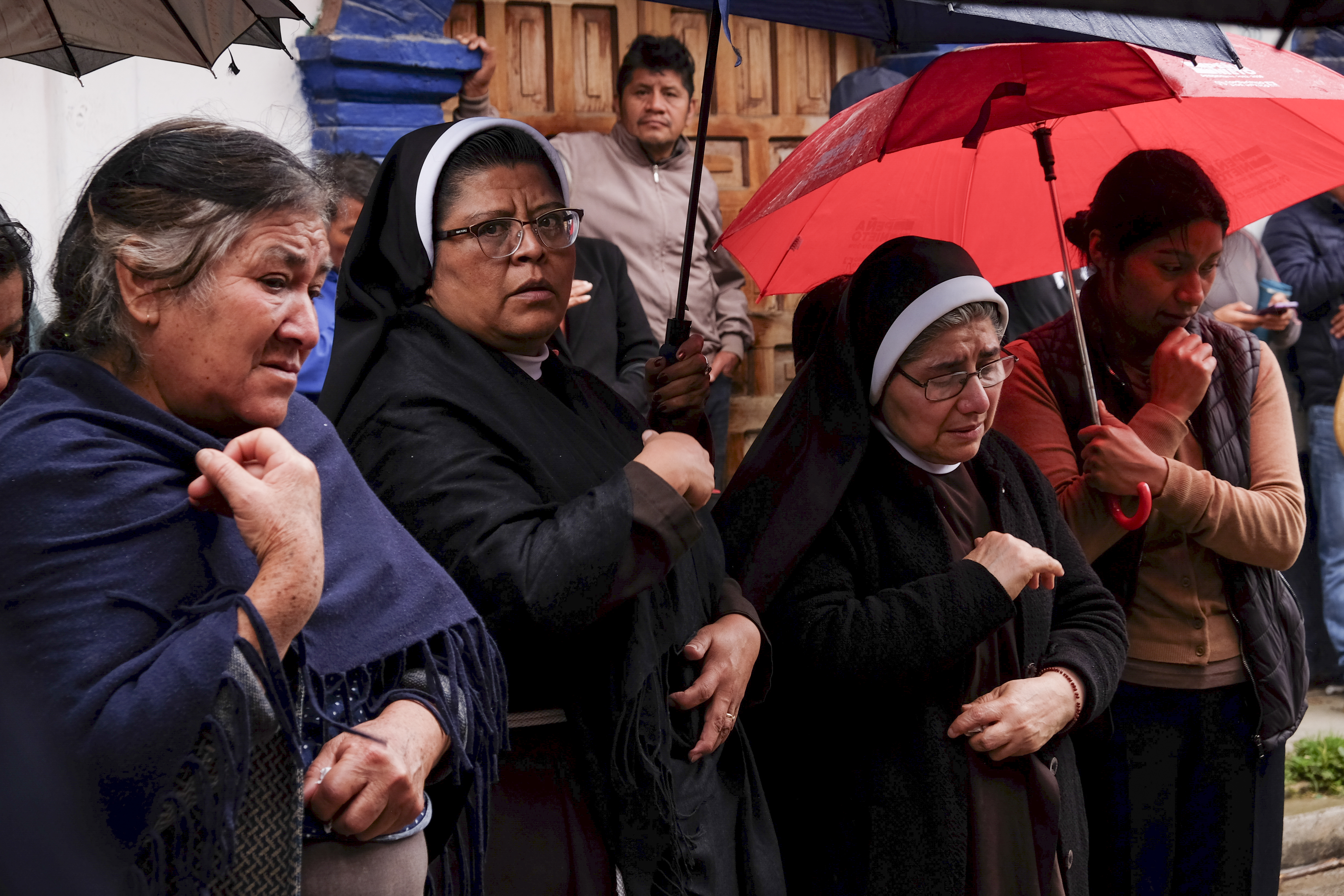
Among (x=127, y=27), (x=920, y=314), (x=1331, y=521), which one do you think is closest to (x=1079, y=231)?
(x=920, y=314)

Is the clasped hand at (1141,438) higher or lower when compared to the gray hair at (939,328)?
lower

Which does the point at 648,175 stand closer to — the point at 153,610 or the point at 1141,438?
the point at 1141,438

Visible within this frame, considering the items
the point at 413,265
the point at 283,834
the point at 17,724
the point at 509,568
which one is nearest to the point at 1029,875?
the point at 509,568

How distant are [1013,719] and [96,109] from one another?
3683 mm

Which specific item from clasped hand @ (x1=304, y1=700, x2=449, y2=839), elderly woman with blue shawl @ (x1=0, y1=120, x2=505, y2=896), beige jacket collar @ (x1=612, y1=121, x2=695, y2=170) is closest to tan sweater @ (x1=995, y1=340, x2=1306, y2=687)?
elderly woman with blue shawl @ (x1=0, y1=120, x2=505, y2=896)

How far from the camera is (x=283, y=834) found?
5.11ft

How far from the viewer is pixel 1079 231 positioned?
3.10 metres

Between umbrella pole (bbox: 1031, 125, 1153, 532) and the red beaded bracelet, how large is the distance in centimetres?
43

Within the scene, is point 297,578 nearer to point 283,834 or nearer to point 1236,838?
point 283,834

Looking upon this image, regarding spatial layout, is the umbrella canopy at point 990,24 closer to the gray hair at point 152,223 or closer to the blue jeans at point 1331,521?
the gray hair at point 152,223

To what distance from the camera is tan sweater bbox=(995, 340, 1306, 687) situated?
2789 millimetres

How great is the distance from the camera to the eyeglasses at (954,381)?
2.50 metres

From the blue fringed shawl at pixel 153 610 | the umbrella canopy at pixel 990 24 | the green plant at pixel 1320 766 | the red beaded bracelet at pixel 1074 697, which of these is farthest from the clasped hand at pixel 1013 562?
the green plant at pixel 1320 766

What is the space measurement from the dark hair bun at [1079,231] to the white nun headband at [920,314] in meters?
0.65
